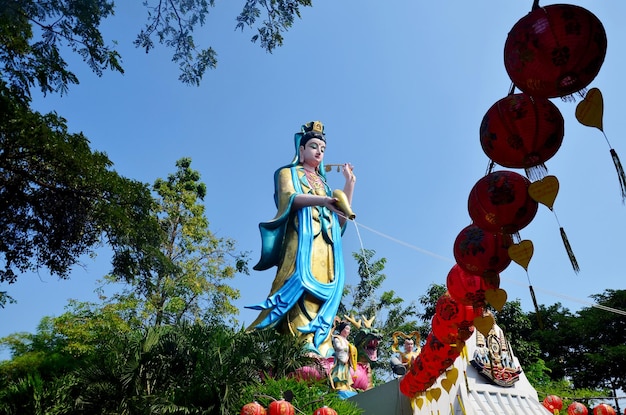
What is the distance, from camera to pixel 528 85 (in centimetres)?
272

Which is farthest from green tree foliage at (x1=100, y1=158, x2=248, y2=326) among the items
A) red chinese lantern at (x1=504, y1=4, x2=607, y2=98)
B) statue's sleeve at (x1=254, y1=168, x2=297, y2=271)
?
red chinese lantern at (x1=504, y1=4, x2=607, y2=98)

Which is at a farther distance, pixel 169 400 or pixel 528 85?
pixel 169 400

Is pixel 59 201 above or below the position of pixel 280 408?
above

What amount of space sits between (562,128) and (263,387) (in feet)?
15.1

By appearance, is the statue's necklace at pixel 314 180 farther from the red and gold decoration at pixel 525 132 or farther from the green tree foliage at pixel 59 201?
the red and gold decoration at pixel 525 132

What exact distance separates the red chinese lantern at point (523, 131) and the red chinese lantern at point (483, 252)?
691mm

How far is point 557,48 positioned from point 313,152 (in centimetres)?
963

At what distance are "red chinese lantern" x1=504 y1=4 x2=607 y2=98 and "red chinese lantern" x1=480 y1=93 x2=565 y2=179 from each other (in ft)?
0.63

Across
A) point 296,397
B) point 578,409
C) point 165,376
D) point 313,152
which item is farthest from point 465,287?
point 313,152

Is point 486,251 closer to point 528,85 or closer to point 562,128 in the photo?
point 562,128

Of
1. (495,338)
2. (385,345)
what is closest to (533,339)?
(385,345)

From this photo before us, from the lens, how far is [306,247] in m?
11.0

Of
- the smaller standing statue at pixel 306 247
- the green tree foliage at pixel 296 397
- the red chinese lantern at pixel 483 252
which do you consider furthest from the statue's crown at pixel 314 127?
the red chinese lantern at pixel 483 252

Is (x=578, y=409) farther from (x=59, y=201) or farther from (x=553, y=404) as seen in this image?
(x=59, y=201)
